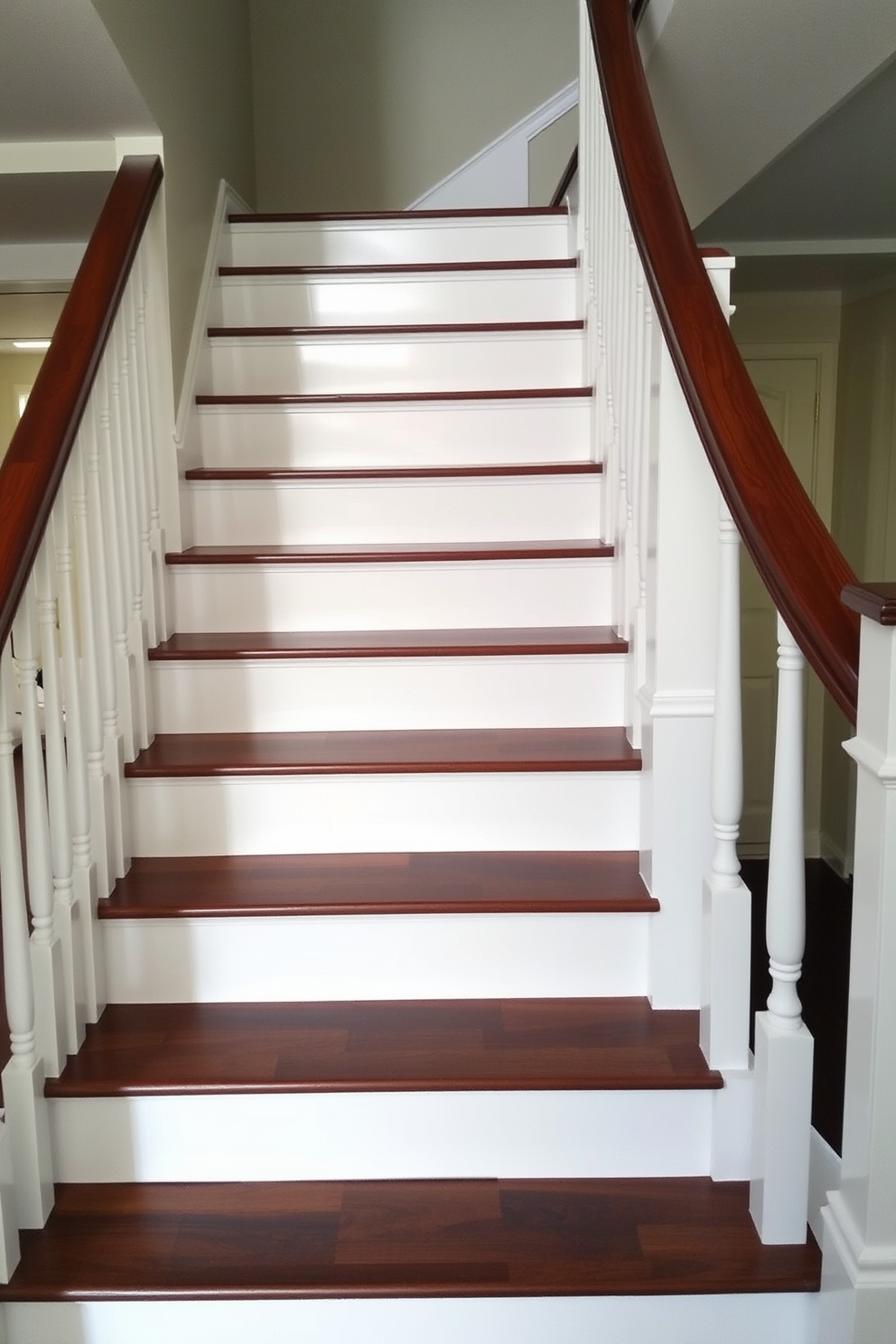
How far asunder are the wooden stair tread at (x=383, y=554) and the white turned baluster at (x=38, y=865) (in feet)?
2.81

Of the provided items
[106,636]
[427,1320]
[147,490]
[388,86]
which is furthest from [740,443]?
[388,86]

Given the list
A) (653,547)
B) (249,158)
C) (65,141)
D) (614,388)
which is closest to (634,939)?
(653,547)

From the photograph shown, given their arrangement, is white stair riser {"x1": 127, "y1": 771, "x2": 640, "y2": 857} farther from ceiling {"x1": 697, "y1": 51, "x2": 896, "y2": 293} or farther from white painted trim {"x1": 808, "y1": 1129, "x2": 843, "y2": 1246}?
ceiling {"x1": 697, "y1": 51, "x2": 896, "y2": 293}

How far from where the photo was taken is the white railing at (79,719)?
5.26 feet

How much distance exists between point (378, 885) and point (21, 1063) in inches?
24.7

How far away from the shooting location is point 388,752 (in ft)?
6.90

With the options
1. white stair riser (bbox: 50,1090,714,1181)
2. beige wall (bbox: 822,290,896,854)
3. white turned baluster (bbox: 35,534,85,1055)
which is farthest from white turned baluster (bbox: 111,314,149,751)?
beige wall (bbox: 822,290,896,854)

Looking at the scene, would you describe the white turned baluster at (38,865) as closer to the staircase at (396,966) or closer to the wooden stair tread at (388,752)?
the staircase at (396,966)

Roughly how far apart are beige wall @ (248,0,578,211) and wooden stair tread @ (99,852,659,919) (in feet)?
11.9

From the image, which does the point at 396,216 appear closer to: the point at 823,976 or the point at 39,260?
the point at 39,260

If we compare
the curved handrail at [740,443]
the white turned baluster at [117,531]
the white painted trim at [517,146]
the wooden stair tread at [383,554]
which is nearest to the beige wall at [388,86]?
the white painted trim at [517,146]

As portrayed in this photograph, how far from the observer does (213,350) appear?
3.07m

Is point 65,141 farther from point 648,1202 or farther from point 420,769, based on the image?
point 648,1202

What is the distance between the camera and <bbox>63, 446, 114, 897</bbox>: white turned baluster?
187 centimetres
